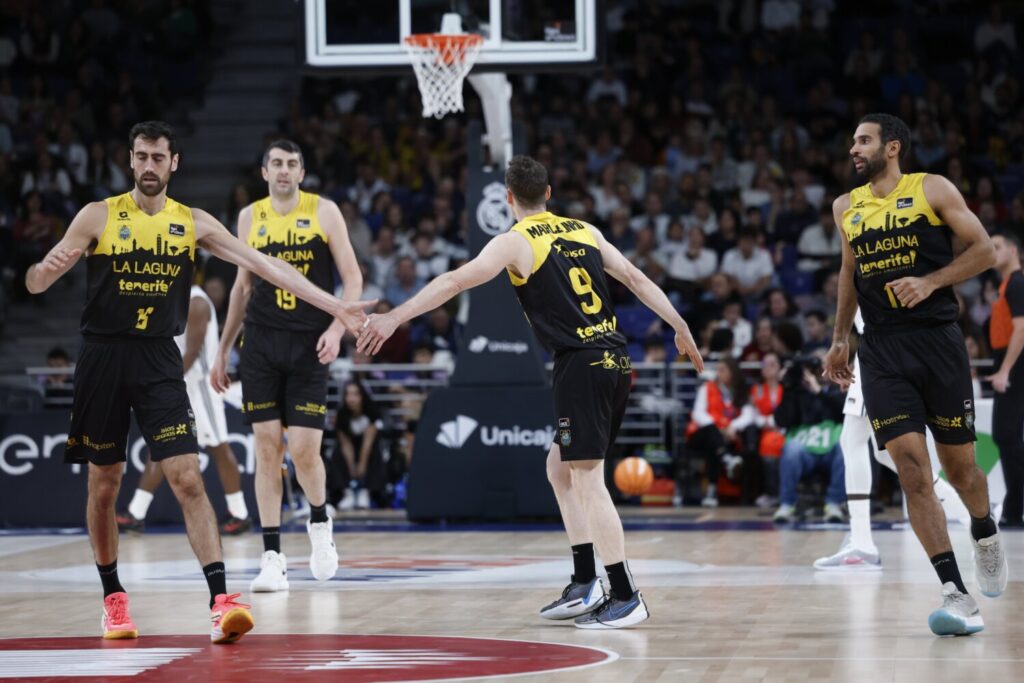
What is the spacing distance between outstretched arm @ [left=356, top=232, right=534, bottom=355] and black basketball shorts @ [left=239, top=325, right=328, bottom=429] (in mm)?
2312

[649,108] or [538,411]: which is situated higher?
[649,108]

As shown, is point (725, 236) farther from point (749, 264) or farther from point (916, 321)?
point (916, 321)

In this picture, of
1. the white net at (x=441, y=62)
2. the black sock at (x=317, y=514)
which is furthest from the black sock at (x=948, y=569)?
the white net at (x=441, y=62)

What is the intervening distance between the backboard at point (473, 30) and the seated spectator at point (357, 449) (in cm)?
369

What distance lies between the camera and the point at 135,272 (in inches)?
299

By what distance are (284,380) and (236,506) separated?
360 cm

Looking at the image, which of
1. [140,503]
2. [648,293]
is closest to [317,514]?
[648,293]

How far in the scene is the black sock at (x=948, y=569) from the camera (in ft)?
23.7

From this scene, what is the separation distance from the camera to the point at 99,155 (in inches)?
827

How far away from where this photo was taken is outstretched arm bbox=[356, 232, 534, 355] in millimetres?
6930

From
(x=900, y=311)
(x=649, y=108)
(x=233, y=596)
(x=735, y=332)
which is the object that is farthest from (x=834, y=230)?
(x=233, y=596)

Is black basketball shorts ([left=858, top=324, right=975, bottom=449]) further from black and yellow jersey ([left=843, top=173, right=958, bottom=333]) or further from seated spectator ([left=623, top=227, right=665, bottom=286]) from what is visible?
seated spectator ([left=623, top=227, right=665, bottom=286])

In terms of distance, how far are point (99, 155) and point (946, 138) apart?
1071 centimetres

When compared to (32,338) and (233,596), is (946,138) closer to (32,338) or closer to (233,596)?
(32,338)
